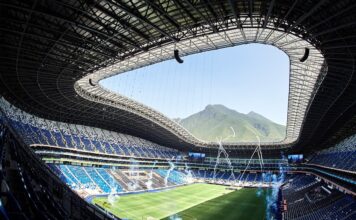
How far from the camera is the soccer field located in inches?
1854

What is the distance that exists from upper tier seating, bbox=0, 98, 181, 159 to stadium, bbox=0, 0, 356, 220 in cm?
37

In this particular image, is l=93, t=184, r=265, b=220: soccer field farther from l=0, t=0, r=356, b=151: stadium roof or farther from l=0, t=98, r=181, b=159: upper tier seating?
l=0, t=98, r=181, b=159: upper tier seating

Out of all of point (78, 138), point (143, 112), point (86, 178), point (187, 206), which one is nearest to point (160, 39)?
point (187, 206)

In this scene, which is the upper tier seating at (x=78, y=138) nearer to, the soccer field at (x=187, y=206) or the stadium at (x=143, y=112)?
the stadium at (x=143, y=112)

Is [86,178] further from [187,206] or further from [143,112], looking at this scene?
[187,206]

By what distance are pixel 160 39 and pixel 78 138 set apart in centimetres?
5615

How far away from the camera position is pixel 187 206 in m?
54.8

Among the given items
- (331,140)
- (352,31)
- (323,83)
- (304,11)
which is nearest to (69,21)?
(304,11)

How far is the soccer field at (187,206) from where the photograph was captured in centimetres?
4709

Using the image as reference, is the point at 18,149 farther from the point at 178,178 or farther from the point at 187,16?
the point at 178,178

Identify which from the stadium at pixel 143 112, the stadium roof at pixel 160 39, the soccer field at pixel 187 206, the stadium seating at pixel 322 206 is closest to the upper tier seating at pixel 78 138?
the stadium at pixel 143 112

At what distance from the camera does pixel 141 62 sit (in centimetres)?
4028

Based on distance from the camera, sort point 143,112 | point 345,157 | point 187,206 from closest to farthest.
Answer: point 345,157
point 187,206
point 143,112

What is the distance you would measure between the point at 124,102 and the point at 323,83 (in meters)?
39.8
